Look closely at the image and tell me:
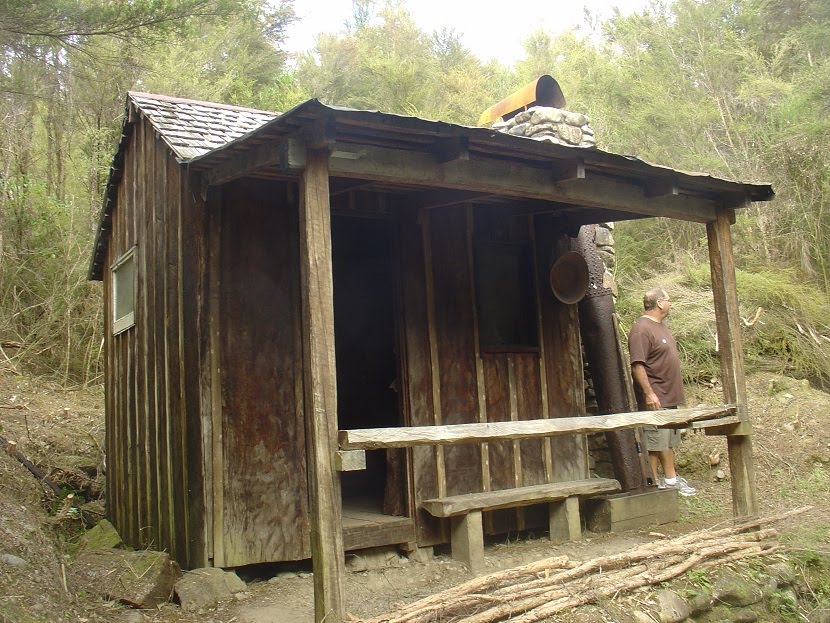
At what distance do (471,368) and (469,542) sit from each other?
145cm

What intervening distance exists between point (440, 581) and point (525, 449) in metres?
1.66

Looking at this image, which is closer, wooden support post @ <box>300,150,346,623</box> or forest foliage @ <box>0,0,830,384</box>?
wooden support post @ <box>300,150,346,623</box>

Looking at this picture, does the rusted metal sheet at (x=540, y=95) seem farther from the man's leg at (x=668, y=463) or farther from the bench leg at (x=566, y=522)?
the bench leg at (x=566, y=522)

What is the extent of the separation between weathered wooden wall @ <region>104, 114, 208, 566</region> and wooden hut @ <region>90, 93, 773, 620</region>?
0.10 feet

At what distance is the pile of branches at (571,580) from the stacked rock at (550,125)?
185 inches

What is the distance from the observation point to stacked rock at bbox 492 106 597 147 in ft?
29.2

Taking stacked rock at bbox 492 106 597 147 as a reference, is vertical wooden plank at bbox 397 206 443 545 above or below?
below

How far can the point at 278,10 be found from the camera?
21.4 meters

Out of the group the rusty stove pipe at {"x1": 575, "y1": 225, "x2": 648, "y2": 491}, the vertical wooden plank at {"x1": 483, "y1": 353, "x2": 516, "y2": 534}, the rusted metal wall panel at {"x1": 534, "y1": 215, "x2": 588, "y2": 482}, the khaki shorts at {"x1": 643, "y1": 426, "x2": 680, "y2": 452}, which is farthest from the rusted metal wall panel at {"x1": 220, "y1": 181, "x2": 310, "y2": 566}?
the khaki shorts at {"x1": 643, "y1": 426, "x2": 680, "y2": 452}

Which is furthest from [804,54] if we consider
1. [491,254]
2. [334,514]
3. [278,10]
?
[334,514]

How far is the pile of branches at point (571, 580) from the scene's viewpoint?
14.0 feet

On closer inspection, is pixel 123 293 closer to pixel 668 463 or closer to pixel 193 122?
pixel 193 122

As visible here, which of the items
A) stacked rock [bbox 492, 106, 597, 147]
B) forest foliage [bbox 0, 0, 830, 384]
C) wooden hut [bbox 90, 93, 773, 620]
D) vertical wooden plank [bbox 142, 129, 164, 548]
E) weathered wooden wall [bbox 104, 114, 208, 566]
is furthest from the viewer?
forest foliage [bbox 0, 0, 830, 384]

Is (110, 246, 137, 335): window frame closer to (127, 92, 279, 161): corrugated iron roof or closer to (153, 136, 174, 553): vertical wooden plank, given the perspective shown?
(153, 136, 174, 553): vertical wooden plank
